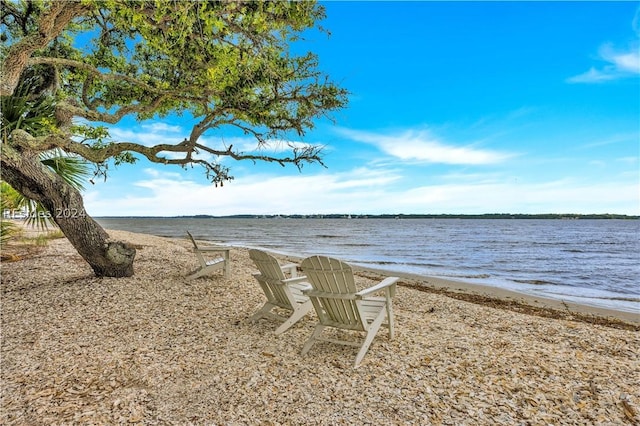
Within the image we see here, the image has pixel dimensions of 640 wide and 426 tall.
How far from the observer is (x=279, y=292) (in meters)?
4.95

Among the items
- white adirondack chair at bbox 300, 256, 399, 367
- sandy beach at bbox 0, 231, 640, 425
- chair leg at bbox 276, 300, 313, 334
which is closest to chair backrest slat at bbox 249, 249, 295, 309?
chair leg at bbox 276, 300, 313, 334

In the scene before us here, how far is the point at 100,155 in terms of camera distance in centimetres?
671

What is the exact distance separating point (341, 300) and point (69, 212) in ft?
18.3

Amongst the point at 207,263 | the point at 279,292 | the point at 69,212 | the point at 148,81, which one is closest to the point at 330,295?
the point at 279,292

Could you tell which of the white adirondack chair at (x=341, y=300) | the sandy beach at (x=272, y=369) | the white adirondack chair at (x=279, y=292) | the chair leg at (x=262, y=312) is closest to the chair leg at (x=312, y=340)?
the white adirondack chair at (x=341, y=300)

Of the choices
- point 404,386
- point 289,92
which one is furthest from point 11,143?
point 404,386

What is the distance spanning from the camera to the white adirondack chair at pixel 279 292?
15.6ft

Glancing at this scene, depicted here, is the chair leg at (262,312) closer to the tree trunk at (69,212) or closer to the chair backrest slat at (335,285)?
the chair backrest slat at (335,285)

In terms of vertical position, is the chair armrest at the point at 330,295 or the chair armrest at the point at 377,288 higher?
the chair armrest at the point at 377,288

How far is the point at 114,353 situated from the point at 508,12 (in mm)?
14242

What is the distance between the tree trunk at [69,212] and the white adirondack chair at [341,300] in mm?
4736

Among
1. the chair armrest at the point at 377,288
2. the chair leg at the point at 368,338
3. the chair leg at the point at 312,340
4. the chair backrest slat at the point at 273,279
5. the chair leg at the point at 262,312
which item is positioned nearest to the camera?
the chair leg at the point at 368,338

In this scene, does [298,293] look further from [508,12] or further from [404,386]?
[508,12]

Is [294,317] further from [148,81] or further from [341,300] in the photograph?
[148,81]
